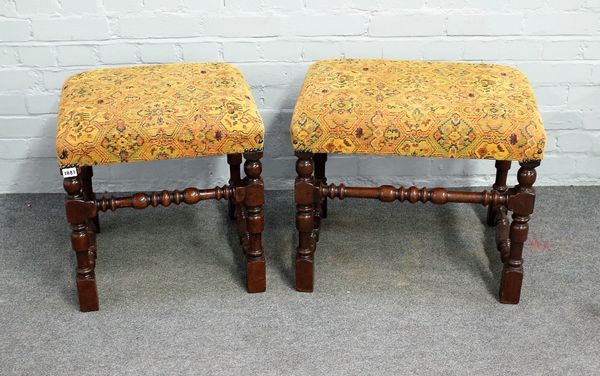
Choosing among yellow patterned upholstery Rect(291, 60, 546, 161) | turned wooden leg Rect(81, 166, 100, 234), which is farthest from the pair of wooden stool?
turned wooden leg Rect(81, 166, 100, 234)

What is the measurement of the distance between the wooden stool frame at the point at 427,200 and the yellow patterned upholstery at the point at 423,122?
64 millimetres

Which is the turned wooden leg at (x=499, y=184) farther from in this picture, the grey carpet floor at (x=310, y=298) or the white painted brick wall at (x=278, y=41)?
the white painted brick wall at (x=278, y=41)

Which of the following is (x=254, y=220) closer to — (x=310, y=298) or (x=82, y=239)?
(x=310, y=298)

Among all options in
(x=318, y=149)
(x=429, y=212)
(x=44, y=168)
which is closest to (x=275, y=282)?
(x=318, y=149)

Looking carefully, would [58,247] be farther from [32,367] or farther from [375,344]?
[375,344]

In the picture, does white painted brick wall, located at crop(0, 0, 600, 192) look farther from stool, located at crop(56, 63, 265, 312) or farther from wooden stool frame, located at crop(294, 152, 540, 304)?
wooden stool frame, located at crop(294, 152, 540, 304)

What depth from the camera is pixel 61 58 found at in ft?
7.00

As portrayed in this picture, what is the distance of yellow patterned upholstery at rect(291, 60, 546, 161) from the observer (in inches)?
64.6

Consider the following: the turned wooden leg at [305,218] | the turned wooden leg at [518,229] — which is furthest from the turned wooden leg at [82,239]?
the turned wooden leg at [518,229]

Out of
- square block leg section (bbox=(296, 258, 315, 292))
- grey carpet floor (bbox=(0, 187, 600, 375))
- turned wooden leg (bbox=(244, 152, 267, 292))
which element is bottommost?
grey carpet floor (bbox=(0, 187, 600, 375))

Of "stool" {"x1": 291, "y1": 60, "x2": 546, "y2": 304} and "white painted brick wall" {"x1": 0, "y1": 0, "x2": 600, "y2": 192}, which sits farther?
"white painted brick wall" {"x1": 0, "y1": 0, "x2": 600, "y2": 192}

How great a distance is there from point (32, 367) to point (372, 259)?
31.9 inches

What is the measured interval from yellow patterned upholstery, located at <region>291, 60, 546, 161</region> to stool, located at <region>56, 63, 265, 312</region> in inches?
5.1

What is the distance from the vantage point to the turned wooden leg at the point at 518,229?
1.68 meters
